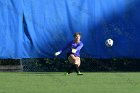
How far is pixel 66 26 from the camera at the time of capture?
1552cm

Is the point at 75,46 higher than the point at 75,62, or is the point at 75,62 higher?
the point at 75,46

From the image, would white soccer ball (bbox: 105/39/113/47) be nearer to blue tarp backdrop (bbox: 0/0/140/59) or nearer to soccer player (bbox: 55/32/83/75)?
blue tarp backdrop (bbox: 0/0/140/59)

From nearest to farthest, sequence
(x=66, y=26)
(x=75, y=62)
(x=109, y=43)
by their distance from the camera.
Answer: (x=75, y=62), (x=109, y=43), (x=66, y=26)

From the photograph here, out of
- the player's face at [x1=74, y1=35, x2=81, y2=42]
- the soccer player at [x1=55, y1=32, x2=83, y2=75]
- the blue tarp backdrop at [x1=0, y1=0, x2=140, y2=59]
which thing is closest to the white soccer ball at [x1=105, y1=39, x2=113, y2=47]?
the blue tarp backdrop at [x1=0, y1=0, x2=140, y2=59]

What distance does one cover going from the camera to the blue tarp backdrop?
50.1 ft

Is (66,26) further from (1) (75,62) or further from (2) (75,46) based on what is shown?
(1) (75,62)

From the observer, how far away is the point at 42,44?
15.4 meters

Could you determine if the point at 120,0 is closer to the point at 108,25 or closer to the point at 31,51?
the point at 108,25

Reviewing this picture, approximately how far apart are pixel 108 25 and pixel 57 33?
1.62m

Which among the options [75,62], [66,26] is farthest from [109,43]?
[75,62]

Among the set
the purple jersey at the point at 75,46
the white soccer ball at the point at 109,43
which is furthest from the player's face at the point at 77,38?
the white soccer ball at the point at 109,43

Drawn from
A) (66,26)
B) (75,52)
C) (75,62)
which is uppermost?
(66,26)

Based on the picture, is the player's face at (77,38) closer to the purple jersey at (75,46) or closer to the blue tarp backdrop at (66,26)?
the purple jersey at (75,46)
